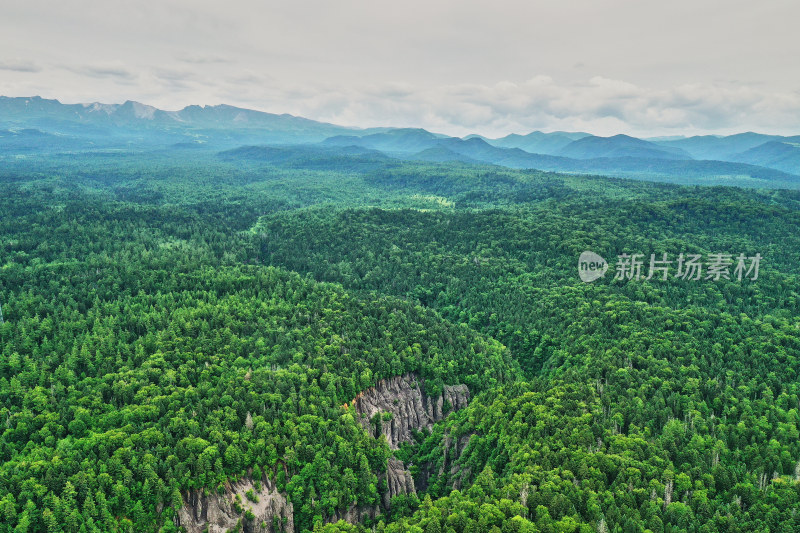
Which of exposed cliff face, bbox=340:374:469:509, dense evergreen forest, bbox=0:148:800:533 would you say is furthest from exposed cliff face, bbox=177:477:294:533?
exposed cliff face, bbox=340:374:469:509

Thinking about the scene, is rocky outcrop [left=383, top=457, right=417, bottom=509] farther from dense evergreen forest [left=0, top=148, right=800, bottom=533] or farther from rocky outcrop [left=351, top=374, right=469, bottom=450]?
rocky outcrop [left=351, top=374, right=469, bottom=450]

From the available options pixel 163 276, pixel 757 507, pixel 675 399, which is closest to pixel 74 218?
→ pixel 163 276

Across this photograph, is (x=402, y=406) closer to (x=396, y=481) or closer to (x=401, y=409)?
(x=401, y=409)

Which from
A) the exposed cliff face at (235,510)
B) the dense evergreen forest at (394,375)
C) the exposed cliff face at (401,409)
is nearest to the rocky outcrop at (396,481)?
the exposed cliff face at (401,409)

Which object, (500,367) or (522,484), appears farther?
(500,367)

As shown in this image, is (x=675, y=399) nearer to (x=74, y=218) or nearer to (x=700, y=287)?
(x=700, y=287)

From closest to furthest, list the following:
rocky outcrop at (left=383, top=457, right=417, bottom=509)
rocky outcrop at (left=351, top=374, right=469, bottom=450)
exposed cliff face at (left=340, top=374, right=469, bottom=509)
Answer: rocky outcrop at (left=383, top=457, right=417, bottom=509) → exposed cliff face at (left=340, top=374, right=469, bottom=509) → rocky outcrop at (left=351, top=374, right=469, bottom=450)

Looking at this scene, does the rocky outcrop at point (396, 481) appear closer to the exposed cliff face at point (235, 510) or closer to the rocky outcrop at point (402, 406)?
the rocky outcrop at point (402, 406)
